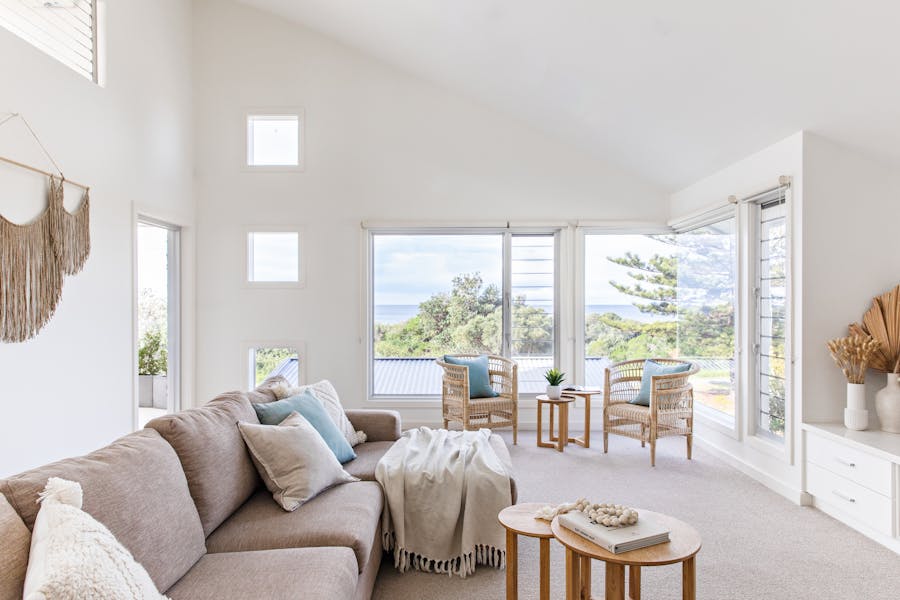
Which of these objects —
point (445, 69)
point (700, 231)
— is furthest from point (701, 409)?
point (445, 69)

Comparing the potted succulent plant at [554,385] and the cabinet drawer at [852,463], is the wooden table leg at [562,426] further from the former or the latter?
the cabinet drawer at [852,463]

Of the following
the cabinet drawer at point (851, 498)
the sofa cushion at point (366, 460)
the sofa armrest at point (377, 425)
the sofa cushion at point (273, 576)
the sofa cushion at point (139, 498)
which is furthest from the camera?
the sofa armrest at point (377, 425)

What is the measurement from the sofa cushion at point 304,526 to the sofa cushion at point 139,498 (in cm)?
19

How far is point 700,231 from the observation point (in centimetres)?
512

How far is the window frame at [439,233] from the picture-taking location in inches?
221

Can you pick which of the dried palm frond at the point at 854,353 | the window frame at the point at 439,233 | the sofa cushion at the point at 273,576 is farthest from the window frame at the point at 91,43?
the dried palm frond at the point at 854,353

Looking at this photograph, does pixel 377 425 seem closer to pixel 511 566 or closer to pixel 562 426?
pixel 511 566

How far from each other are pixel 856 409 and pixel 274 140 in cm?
537

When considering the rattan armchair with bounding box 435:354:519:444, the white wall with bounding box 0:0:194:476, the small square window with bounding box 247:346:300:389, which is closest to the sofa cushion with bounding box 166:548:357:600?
the white wall with bounding box 0:0:194:476

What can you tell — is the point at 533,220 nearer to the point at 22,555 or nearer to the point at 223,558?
the point at 223,558

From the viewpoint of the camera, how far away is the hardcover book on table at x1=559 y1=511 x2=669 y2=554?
74.0 inches

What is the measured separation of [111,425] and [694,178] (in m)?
5.23

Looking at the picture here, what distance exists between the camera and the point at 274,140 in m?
5.65

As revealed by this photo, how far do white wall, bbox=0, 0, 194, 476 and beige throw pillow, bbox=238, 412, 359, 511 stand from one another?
5.79ft
